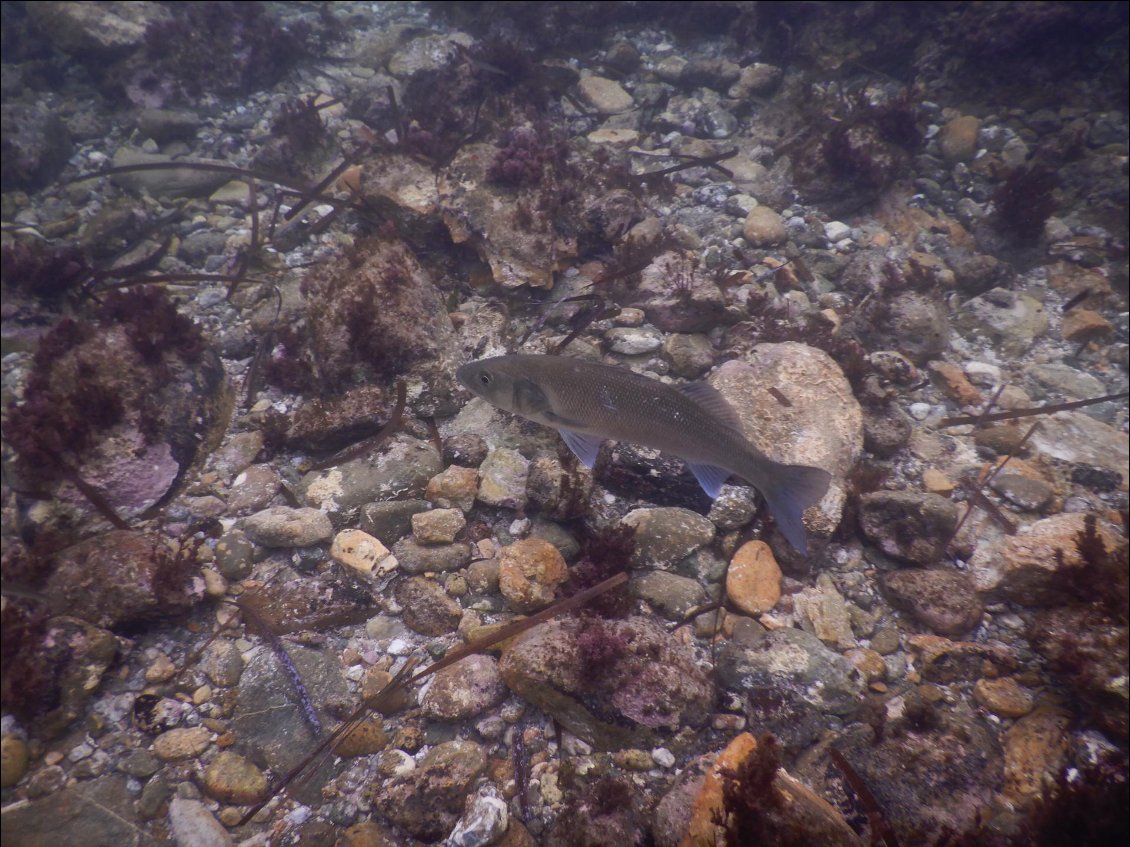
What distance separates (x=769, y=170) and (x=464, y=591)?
8783 mm

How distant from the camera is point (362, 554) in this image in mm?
4445

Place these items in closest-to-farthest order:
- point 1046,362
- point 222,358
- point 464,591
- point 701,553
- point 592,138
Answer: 1. point 464,591
2. point 701,553
3. point 222,358
4. point 1046,362
5. point 592,138

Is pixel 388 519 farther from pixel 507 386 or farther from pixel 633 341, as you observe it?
pixel 633 341

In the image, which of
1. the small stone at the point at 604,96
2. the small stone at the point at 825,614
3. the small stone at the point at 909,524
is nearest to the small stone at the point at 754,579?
the small stone at the point at 825,614

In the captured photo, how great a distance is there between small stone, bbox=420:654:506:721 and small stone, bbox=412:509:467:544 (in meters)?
1.04

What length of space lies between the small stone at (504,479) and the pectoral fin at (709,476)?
165 cm

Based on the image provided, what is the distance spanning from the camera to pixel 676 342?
6027 millimetres

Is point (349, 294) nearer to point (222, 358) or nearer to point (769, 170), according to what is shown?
point (222, 358)

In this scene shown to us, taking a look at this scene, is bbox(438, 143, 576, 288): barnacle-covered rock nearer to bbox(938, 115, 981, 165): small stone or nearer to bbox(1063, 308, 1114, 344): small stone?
bbox(1063, 308, 1114, 344): small stone

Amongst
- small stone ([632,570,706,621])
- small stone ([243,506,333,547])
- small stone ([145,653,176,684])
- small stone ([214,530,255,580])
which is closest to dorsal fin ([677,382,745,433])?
small stone ([632,570,706,621])

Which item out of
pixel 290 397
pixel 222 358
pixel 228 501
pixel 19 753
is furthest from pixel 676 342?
pixel 19 753

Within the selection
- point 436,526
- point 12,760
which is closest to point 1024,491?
point 436,526

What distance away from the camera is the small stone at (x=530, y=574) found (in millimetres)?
4191

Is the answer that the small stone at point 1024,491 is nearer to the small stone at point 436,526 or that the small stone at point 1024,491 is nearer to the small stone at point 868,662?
the small stone at point 868,662
